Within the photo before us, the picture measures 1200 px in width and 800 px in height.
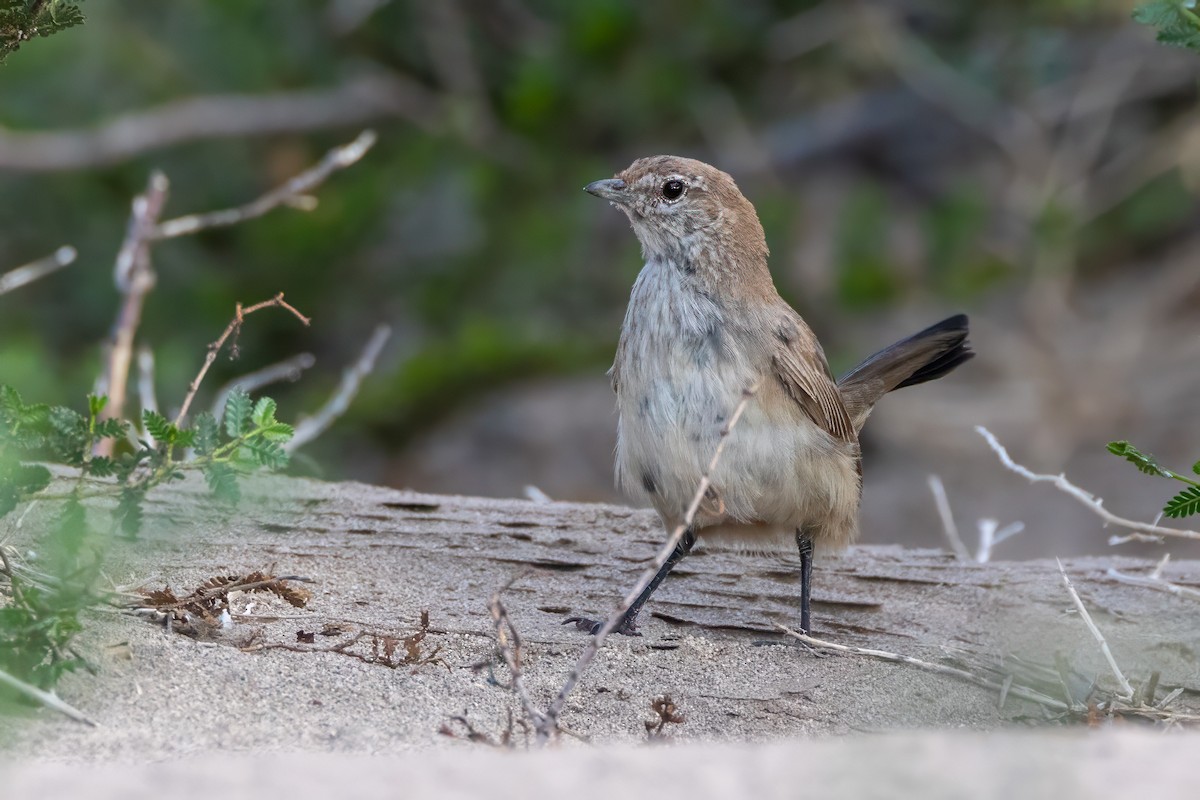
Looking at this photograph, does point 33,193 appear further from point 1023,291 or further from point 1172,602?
point 1172,602

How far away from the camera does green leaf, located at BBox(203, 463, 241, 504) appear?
338 centimetres

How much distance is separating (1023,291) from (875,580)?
5.84m

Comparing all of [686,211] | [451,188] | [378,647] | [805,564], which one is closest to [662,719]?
[378,647]

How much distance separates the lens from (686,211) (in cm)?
468

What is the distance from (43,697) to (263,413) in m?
0.88

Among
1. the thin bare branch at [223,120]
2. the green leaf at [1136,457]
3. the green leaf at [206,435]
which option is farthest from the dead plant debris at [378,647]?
the thin bare branch at [223,120]

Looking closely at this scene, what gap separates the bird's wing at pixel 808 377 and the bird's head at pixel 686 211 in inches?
13.0

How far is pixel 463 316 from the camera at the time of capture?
8914mm

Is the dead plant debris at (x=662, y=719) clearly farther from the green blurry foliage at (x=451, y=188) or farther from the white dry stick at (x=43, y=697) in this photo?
the green blurry foliage at (x=451, y=188)

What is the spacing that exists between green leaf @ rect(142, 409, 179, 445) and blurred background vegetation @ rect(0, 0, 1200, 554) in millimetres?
4372

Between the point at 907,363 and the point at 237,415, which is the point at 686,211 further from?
the point at 237,415

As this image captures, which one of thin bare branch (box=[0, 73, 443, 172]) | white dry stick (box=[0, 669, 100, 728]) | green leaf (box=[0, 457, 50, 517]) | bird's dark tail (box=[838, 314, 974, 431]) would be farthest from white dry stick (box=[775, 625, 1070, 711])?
thin bare branch (box=[0, 73, 443, 172])

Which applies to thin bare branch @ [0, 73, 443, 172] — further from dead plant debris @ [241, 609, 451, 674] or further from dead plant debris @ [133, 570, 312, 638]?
dead plant debris @ [241, 609, 451, 674]

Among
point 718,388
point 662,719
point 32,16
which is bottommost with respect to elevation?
point 662,719
